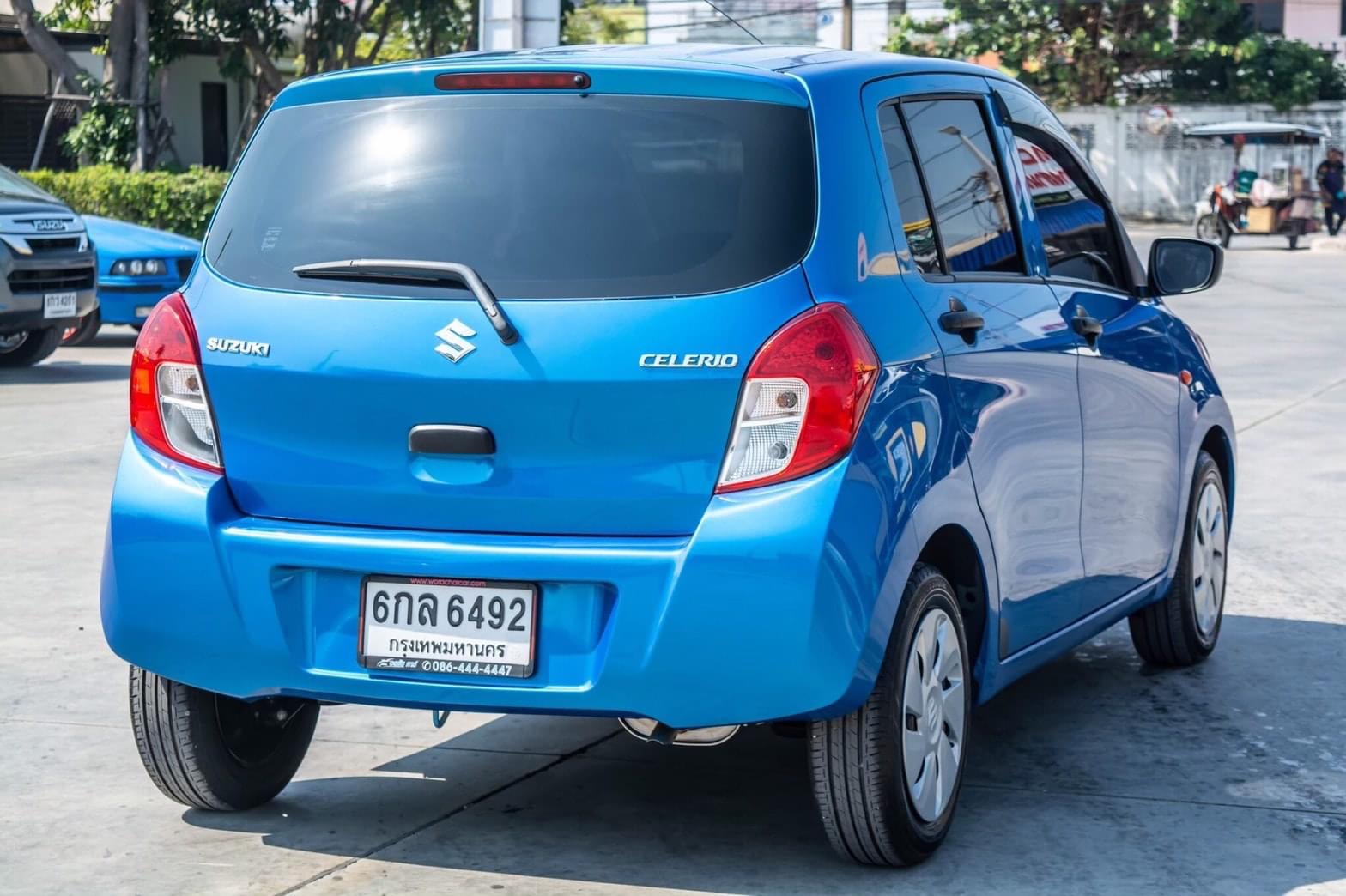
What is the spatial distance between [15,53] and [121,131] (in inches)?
263

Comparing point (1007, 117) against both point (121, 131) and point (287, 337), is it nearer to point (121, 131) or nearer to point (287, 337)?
point (287, 337)

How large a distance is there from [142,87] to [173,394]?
2486 centimetres

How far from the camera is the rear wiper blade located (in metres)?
4.01

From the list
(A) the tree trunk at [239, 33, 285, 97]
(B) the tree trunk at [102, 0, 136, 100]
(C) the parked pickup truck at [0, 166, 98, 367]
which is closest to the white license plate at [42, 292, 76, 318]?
(C) the parked pickup truck at [0, 166, 98, 367]

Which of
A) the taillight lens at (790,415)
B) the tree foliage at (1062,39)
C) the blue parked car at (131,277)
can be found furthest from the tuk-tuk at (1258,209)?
the taillight lens at (790,415)

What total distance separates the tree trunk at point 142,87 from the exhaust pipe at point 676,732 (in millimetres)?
24775

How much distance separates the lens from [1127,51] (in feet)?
163

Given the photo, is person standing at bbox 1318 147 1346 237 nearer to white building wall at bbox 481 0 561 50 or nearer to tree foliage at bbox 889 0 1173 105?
tree foliage at bbox 889 0 1173 105

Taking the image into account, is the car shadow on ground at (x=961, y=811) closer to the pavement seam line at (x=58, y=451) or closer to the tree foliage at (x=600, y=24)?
the pavement seam line at (x=58, y=451)

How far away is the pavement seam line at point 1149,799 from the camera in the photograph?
4.80m

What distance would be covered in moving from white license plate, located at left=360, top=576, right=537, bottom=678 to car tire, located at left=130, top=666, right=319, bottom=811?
461 mm

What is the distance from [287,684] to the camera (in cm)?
416

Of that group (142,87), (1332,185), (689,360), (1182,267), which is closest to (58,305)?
(1182,267)

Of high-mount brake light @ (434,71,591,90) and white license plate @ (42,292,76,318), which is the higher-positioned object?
high-mount brake light @ (434,71,591,90)
